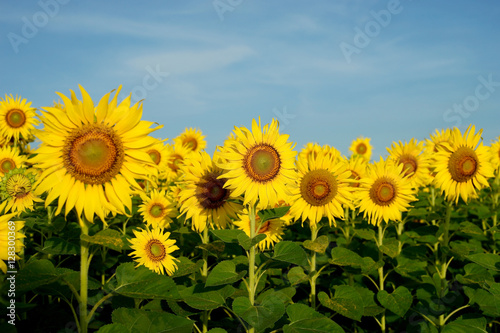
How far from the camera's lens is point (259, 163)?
398 centimetres

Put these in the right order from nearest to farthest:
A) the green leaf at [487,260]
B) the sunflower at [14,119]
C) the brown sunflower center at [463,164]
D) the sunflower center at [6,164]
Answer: the green leaf at [487,260]
the brown sunflower center at [463,164]
the sunflower center at [6,164]
the sunflower at [14,119]

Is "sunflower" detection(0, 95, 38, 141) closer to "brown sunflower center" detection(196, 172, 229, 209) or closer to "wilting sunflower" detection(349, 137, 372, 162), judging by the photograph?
"brown sunflower center" detection(196, 172, 229, 209)

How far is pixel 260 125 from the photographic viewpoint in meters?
4.04

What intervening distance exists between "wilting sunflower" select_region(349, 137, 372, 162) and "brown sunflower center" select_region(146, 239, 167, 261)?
398 inches

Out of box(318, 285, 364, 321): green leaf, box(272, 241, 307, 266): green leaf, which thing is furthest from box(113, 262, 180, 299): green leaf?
box(318, 285, 364, 321): green leaf

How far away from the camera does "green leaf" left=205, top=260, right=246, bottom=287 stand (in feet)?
11.4

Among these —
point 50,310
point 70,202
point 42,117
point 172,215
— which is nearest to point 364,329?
point 172,215

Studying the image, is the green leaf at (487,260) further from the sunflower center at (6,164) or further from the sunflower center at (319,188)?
the sunflower center at (6,164)

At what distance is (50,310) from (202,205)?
1835 millimetres

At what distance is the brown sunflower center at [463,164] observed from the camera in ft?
19.9

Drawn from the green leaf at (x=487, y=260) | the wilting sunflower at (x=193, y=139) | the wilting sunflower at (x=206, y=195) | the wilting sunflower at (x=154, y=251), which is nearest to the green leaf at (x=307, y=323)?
the wilting sunflower at (x=206, y=195)

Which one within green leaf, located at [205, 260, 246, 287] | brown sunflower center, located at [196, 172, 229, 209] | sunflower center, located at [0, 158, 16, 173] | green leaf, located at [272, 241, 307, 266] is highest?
sunflower center, located at [0, 158, 16, 173]

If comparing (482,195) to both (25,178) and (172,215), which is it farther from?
(25,178)

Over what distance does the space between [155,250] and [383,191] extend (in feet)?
10.5
